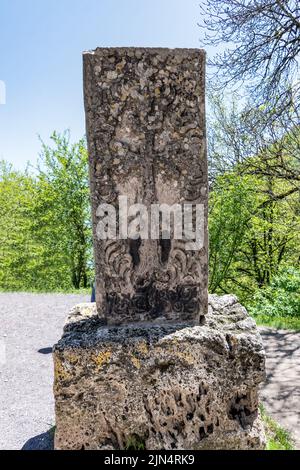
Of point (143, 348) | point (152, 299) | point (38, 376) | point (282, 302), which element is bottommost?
point (38, 376)

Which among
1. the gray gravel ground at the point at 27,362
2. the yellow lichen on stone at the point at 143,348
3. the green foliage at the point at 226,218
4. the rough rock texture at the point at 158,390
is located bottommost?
the gray gravel ground at the point at 27,362

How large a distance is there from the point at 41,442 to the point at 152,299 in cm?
155

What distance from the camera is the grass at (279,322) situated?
6.18 m

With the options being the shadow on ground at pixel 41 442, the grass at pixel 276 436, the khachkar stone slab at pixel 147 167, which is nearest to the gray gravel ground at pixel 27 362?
the shadow on ground at pixel 41 442

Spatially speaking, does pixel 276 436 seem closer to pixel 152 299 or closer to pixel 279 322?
pixel 152 299

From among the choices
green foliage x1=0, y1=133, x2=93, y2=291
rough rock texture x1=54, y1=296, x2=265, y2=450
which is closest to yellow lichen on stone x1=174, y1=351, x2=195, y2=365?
rough rock texture x1=54, y1=296, x2=265, y2=450

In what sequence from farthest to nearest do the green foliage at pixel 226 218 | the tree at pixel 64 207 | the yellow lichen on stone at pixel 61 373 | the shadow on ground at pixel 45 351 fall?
the tree at pixel 64 207 < the green foliage at pixel 226 218 < the shadow on ground at pixel 45 351 < the yellow lichen on stone at pixel 61 373

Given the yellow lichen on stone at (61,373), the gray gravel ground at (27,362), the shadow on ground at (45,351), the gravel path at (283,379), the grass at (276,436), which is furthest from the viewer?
the shadow on ground at (45,351)

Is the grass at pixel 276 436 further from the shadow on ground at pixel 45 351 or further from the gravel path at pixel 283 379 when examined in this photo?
the shadow on ground at pixel 45 351

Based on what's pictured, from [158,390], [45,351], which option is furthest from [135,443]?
[45,351]

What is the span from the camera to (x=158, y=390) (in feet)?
7.41

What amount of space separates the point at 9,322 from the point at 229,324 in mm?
5836

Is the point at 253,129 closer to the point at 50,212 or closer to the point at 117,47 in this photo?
the point at 117,47

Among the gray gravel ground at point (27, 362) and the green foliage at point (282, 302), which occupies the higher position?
the green foliage at point (282, 302)
